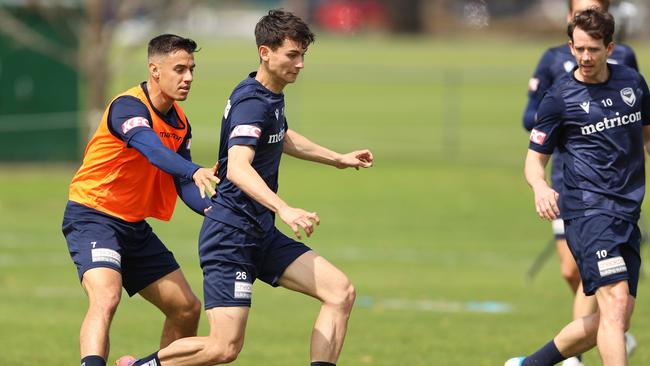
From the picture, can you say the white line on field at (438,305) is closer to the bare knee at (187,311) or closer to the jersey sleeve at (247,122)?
the bare knee at (187,311)

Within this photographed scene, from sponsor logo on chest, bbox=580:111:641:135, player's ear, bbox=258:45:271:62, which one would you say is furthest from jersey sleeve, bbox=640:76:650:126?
player's ear, bbox=258:45:271:62

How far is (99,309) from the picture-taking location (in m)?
8.08

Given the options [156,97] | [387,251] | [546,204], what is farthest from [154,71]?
[387,251]

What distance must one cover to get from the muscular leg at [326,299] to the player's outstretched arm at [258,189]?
1.94 ft

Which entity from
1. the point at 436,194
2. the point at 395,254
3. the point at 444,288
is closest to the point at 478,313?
the point at 444,288

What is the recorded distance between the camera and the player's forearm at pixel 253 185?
7457mm

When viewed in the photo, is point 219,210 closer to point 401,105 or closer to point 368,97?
point 401,105

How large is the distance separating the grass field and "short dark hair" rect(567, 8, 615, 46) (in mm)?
2997

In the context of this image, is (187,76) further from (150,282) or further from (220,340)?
(220,340)

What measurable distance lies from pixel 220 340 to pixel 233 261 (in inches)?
18.6

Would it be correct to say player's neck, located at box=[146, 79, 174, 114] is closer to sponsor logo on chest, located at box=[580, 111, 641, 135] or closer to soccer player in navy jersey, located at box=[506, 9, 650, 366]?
soccer player in navy jersey, located at box=[506, 9, 650, 366]

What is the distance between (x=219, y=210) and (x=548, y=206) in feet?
6.43

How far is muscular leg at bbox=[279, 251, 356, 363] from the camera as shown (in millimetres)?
7977

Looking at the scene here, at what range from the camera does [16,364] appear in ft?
32.6
